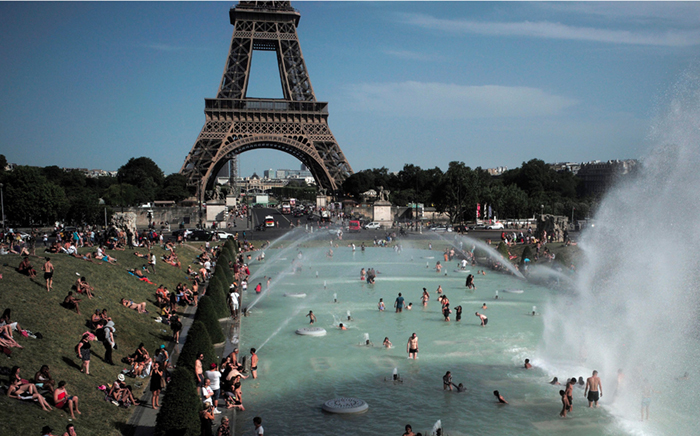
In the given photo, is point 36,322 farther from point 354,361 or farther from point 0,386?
point 354,361

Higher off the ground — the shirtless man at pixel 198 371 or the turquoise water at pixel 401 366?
the shirtless man at pixel 198 371

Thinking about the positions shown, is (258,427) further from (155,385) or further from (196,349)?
(196,349)

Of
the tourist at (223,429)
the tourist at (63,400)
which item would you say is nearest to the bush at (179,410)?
the tourist at (223,429)

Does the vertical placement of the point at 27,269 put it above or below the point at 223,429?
above

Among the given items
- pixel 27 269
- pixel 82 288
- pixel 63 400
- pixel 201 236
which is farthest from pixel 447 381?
pixel 201 236

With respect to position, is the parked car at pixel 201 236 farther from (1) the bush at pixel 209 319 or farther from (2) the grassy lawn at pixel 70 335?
(1) the bush at pixel 209 319

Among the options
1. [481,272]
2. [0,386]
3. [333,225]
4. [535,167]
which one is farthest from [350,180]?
[0,386]
